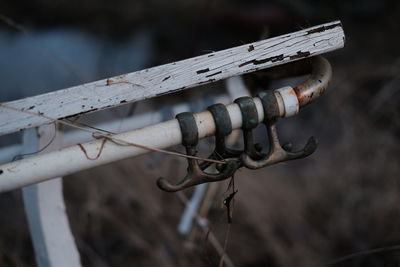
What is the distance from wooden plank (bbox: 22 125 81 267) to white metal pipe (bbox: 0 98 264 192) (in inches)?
7.8

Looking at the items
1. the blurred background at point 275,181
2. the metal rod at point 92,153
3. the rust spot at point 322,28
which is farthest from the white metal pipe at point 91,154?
the blurred background at point 275,181

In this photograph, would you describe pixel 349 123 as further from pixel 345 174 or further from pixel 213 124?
pixel 213 124

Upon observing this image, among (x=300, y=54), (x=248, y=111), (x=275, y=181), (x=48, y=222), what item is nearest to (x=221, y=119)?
(x=248, y=111)

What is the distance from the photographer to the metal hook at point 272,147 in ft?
1.93

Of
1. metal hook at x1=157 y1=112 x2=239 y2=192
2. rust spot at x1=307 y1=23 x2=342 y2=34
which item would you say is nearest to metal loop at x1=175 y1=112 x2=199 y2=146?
metal hook at x1=157 y1=112 x2=239 y2=192

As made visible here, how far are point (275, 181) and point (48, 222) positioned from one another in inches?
57.1

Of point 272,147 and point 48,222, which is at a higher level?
point 272,147

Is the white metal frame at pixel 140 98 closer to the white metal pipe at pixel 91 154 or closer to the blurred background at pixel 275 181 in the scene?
the white metal pipe at pixel 91 154

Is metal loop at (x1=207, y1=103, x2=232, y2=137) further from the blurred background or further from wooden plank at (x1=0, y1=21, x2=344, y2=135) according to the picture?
the blurred background

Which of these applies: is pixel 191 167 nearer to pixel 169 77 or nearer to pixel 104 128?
pixel 169 77

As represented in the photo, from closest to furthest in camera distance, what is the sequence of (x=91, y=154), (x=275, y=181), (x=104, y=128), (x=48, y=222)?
(x=91, y=154) < (x=48, y=222) < (x=104, y=128) < (x=275, y=181)

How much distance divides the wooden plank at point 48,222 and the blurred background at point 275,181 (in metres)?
0.27

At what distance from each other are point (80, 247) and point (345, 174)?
4.00 ft

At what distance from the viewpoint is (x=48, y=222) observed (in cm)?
70
